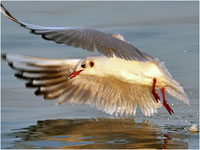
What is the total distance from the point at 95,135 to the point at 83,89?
128 cm

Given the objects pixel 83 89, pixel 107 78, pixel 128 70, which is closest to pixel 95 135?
pixel 128 70

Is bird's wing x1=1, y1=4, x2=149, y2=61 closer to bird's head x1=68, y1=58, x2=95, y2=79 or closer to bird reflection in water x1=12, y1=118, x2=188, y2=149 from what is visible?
bird's head x1=68, y1=58, x2=95, y2=79

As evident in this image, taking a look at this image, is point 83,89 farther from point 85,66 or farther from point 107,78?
point 85,66

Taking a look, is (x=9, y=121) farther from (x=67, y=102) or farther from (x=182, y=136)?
(x=182, y=136)

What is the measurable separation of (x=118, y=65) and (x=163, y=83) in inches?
19.6

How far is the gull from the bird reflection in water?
403mm

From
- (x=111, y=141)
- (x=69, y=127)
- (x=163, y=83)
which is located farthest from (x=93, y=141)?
(x=163, y=83)

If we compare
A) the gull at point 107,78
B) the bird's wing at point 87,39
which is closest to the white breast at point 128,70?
the gull at point 107,78

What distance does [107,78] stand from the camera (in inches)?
245

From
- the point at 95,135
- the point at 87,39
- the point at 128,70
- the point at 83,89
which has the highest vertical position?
the point at 87,39

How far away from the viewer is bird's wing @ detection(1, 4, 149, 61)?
5.04 metres

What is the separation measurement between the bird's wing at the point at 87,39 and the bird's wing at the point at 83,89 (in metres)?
0.94

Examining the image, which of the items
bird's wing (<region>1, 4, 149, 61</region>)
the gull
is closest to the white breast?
the gull

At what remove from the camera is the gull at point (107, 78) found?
5.77 meters
